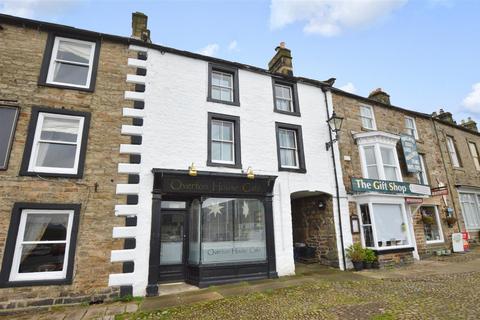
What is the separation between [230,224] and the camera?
8.84 m

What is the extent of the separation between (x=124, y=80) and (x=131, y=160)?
2802 millimetres

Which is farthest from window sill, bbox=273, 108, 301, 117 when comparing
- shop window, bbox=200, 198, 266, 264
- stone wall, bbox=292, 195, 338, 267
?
shop window, bbox=200, 198, 266, 264

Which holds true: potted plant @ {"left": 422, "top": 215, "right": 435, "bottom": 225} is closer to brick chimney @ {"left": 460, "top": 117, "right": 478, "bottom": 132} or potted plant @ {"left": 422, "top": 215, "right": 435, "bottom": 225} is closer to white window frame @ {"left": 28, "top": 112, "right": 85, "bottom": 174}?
brick chimney @ {"left": 460, "top": 117, "right": 478, "bottom": 132}

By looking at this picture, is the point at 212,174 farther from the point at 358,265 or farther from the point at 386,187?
the point at 386,187

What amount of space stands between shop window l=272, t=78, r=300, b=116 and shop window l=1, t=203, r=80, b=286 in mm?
8425

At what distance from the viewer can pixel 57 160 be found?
7.33m

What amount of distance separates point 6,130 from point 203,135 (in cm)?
552

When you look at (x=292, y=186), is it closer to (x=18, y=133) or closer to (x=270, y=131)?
(x=270, y=131)

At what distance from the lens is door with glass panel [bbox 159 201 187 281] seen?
8459mm

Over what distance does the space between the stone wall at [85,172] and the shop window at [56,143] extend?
180 millimetres

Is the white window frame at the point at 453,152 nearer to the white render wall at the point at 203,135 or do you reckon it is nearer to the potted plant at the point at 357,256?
the white render wall at the point at 203,135

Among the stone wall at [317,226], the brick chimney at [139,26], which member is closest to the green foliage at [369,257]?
the stone wall at [317,226]

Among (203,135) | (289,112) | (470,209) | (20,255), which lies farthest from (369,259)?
(20,255)

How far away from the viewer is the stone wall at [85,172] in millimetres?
6465
